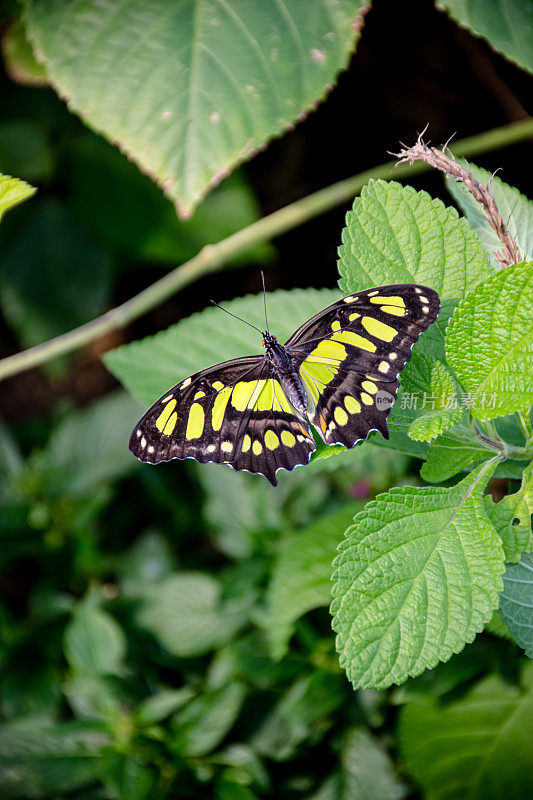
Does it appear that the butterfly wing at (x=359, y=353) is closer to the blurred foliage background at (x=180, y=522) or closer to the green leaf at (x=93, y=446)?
the blurred foliage background at (x=180, y=522)

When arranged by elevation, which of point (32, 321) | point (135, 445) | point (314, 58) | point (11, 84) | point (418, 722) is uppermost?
point (314, 58)

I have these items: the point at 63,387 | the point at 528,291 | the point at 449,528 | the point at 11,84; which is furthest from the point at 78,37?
the point at 63,387

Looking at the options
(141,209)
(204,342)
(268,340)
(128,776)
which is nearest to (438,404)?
(268,340)

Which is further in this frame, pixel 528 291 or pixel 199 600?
pixel 199 600

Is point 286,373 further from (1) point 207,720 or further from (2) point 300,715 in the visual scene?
(1) point 207,720

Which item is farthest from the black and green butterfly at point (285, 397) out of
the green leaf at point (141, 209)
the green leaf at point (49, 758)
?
the green leaf at point (141, 209)

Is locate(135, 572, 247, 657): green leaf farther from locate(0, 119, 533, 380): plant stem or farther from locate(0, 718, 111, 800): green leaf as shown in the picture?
locate(0, 119, 533, 380): plant stem

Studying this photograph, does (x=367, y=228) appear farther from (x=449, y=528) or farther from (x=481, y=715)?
(x=481, y=715)
